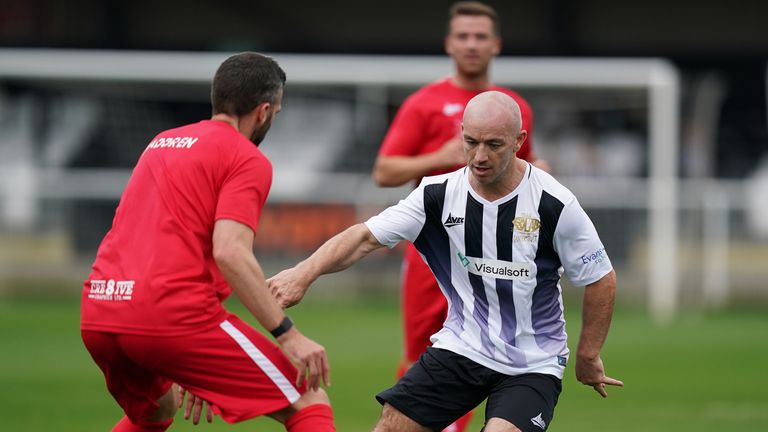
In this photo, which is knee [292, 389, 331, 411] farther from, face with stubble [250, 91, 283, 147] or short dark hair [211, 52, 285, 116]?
short dark hair [211, 52, 285, 116]

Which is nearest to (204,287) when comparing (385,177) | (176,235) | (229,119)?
(176,235)

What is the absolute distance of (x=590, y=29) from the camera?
2867 cm

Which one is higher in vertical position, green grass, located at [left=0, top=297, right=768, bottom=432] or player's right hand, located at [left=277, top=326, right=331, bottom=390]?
player's right hand, located at [left=277, top=326, right=331, bottom=390]

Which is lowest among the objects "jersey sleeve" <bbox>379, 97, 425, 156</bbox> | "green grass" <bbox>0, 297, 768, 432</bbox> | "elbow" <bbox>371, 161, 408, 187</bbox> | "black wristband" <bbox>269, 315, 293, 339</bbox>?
"green grass" <bbox>0, 297, 768, 432</bbox>

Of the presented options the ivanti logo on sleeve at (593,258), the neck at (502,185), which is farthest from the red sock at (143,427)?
the ivanti logo on sleeve at (593,258)

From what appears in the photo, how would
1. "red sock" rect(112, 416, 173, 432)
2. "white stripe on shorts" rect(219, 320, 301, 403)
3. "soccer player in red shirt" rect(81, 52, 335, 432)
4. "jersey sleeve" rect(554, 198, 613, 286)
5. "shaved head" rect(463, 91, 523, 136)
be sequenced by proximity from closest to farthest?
1. "soccer player in red shirt" rect(81, 52, 335, 432)
2. "white stripe on shorts" rect(219, 320, 301, 403)
3. "shaved head" rect(463, 91, 523, 136)
4. "jersey sleeve" rect(554, 198, 613, 286)
5. "red sock" rect(112, 416, 173, 432)

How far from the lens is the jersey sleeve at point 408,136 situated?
7965mm

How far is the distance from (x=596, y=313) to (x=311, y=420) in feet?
4.42

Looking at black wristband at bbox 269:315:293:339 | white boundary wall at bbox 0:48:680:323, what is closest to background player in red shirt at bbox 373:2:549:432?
black wristband at bbox 269:315:293:339

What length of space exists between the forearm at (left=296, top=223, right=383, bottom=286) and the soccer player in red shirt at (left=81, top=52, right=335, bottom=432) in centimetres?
38

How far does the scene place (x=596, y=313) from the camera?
230 inches

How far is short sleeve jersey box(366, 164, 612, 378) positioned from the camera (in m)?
5.76

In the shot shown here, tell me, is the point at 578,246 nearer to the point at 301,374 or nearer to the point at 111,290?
the point at 301,374

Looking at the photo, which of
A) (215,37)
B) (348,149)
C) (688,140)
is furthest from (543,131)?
(215,37)
